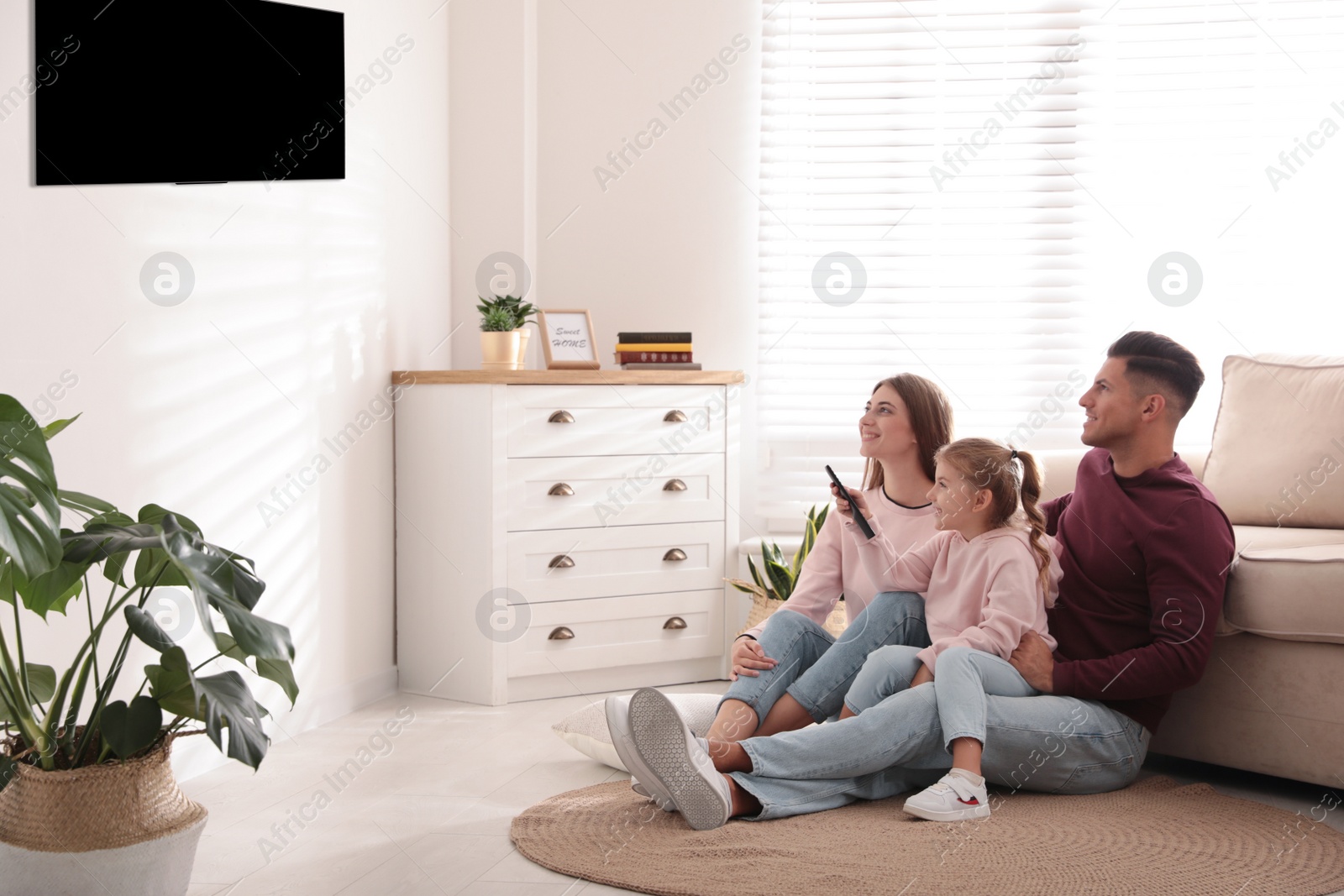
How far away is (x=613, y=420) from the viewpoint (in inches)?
123

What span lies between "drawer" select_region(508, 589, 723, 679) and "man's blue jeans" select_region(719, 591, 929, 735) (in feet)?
3.14

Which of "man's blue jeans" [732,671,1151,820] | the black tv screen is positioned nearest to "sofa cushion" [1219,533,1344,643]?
"man's blue jeans" [732,671,1151,820]

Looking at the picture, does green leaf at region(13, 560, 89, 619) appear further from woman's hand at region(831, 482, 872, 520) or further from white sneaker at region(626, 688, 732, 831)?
woman's hand at region(831, 482, 872, 520)

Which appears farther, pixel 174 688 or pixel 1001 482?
pixel 1001 482

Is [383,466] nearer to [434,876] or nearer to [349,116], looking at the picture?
[349,116]

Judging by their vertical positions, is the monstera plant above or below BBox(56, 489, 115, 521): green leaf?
below

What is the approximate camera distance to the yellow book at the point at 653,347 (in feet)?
11.0

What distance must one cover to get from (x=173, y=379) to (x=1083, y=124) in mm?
2812

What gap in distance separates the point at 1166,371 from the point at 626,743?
4.17 feet

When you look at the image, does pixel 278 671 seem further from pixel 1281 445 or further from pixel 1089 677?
pixel 1281 445

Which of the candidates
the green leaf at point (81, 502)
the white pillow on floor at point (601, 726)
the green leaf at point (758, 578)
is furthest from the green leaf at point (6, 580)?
the green leaf at point (758, 578)

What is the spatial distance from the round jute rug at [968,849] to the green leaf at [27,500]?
924mm

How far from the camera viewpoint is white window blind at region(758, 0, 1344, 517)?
3.49 m

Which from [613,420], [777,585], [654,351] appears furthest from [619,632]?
[654,351]
